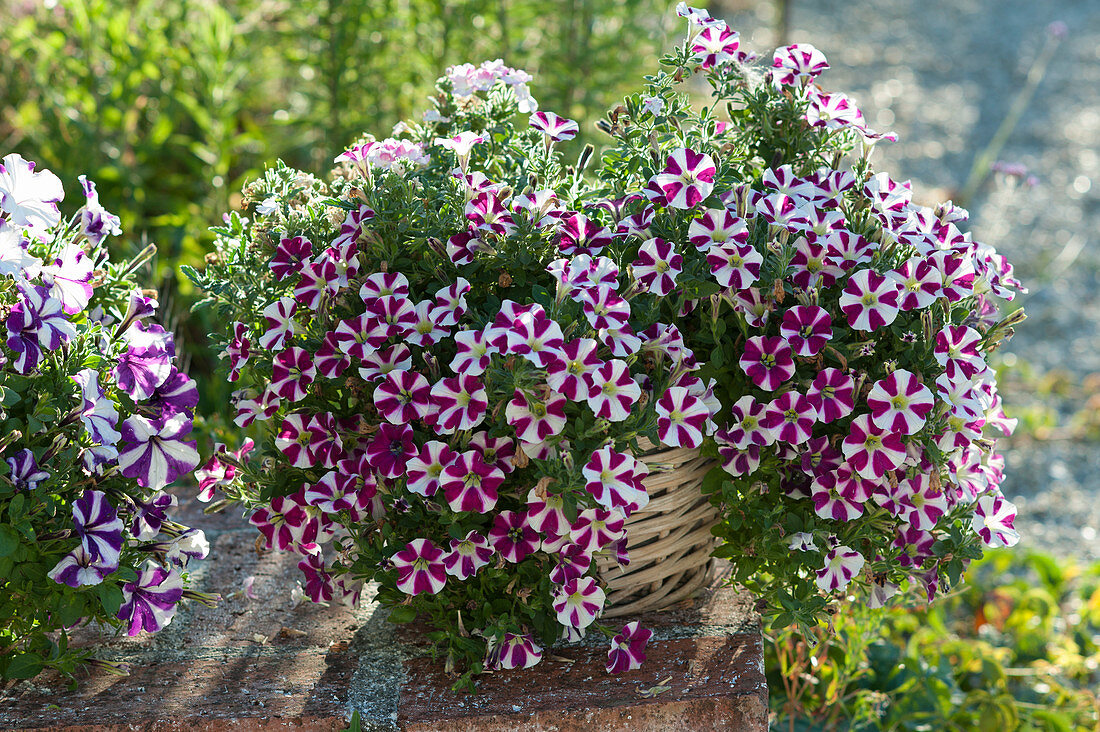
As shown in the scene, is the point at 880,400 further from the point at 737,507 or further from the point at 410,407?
the point at 410,407

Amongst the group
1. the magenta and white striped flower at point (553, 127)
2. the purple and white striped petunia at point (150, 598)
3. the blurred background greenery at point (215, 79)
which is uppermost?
the blurred background greenery at point (215, 79)

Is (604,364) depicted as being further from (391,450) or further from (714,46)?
(714,46)

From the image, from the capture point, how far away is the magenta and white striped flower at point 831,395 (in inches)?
49.5

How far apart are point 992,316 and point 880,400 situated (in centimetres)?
33

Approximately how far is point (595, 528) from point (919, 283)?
1.72ft

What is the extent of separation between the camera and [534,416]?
1.17m

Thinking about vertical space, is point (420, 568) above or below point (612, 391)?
below

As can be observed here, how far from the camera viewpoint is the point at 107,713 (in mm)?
1339

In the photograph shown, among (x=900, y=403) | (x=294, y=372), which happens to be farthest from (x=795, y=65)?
(x=294, y=372)

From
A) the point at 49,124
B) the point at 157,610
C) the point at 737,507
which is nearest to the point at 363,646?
the point at 157,610

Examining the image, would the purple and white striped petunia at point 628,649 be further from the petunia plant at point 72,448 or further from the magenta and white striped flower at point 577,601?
the petunia plant at point 72,448

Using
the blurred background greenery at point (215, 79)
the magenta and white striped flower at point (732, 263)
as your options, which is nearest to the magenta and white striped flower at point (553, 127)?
the magenta and white striped flower at point (732, 263)

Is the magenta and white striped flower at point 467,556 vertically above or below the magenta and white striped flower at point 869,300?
below

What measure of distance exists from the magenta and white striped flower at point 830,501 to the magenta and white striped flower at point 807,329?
0.17 metres
